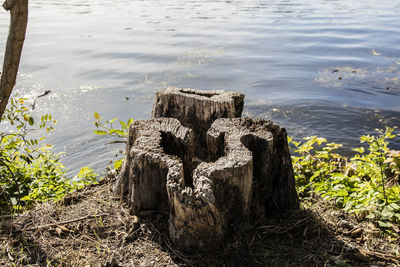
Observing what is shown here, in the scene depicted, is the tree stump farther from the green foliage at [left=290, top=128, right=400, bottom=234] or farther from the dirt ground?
the green foliage at [left=290, top=128, right=400, bottom=234]

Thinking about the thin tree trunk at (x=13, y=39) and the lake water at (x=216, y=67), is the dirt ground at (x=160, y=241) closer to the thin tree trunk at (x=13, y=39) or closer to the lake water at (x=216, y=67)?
the thin tree trunk at (x=13, y=39)

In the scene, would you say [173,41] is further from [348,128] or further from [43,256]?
[43,256]

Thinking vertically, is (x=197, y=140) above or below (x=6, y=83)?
below

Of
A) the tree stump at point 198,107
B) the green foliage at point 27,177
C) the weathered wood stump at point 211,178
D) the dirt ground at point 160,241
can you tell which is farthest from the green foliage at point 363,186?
the green foliage at point 27,177

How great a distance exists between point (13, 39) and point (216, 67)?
26.0ft

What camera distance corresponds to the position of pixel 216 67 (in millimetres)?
10469

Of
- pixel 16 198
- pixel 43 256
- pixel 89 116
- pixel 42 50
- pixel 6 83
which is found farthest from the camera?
pixel 42 50

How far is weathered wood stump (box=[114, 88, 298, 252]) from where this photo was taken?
2.61 meters

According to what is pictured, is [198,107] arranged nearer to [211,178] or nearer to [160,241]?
[211,178]

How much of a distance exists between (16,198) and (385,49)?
1179 cm

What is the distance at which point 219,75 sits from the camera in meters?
9.76

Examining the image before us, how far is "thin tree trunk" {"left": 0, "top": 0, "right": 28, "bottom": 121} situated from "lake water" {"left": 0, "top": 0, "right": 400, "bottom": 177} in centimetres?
288

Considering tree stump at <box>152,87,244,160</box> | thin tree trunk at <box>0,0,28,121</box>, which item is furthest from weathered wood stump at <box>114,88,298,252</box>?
thin tree trunk at <box>0,0,28,121</box>

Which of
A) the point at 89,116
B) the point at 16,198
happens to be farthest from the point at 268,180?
the point at 89,116
